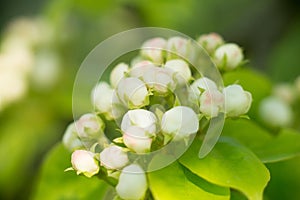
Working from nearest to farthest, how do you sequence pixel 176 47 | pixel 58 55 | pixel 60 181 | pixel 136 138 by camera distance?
pixel 136 138 < pixel 176 47 < pixel 60 181 < pixel 58 55

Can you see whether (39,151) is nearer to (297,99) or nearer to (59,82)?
(59,82)

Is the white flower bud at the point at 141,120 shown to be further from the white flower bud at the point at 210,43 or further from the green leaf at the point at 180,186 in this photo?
the white flower bud at the point at 210,43

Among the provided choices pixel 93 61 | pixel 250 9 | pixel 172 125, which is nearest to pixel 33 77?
pixel 93 61

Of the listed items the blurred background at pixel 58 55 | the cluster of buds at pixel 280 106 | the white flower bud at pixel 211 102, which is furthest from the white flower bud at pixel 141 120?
the blurred background at pixel 58 55

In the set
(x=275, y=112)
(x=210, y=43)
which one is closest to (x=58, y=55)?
(x=275, y=112)

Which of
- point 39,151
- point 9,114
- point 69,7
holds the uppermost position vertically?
point 69,7

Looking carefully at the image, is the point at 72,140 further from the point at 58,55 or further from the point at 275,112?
the point at 58,55
